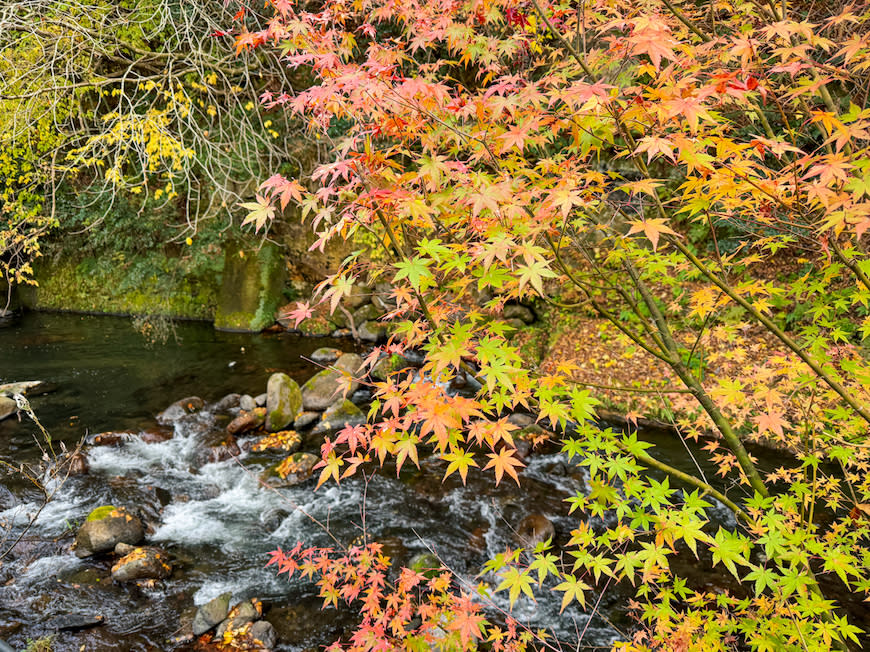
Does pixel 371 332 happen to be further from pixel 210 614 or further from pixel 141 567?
pixel 210 614

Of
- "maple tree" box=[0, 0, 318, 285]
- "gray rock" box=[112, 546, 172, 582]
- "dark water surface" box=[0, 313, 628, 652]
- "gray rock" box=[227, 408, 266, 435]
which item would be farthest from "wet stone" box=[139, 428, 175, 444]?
"maple tree" box=[0, 0, 318, 285]

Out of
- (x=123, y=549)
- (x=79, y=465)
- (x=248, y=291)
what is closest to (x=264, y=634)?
(x=123, y=549)

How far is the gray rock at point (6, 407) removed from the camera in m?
7.33

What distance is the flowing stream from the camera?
402cm

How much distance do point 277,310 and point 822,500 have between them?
11715 millimetres

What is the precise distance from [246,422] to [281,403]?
578 millimetres

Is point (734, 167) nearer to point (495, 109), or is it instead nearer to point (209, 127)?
point (495, 109)

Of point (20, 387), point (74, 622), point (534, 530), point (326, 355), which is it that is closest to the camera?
point (74, 622)

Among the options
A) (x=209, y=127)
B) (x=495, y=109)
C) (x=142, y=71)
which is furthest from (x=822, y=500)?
(x=142, y=71)

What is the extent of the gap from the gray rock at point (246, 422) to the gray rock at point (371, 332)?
4128 mm

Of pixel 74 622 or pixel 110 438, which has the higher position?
pixel 74 622

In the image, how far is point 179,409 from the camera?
7.61m

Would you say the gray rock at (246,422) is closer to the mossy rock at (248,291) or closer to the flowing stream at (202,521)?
the flowing stream at (202,521)

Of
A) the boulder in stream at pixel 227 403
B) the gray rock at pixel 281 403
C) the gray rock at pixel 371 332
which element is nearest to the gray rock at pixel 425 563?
the gray rock at pixel 281 403
